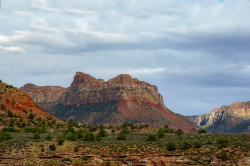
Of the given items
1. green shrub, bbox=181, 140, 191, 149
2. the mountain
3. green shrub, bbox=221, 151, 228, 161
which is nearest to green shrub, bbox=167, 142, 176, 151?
green shrub, bbox=181, 140, 191, 149

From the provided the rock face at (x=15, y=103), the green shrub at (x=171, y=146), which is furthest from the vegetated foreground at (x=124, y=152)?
the rock face at (x=15, y=103)

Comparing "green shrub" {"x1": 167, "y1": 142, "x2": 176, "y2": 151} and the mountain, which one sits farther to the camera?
the mountain

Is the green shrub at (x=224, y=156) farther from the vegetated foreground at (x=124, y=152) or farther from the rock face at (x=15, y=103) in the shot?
the rock face at (x=15, y=103)

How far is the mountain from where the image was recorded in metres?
111

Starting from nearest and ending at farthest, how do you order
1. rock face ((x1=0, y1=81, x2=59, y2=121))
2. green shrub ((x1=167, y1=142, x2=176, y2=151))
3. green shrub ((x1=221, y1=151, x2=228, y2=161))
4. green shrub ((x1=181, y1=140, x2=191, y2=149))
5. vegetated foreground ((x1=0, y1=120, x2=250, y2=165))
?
green shrub ((x1=221, y1=151, x2=228, y2=161)) → vegetated foreground ((x1=0, y1=120, x2=250, y2=165)) → green shrub ((x1=181, y1=140, x2=191, y2=149)) → green shrub ((x1=167, y1=142, x2=176, y2=151)) → rock face ((x1=0, y1=81, x2=59, y2=121))

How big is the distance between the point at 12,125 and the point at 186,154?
2085 inches

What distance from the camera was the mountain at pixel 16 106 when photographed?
111275mm

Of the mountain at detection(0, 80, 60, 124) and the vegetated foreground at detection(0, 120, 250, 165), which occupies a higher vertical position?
the mountain at detection(0, 80, 60, 124)

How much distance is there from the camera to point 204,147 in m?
70.7

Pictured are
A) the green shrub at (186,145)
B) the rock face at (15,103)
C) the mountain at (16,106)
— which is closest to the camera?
the green shrub at (186,145)

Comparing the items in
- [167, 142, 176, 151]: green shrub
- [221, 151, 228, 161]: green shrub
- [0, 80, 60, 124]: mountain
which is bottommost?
[221, 151, 228, 161]: green shrub

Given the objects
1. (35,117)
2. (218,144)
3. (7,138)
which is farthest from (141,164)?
(35,117)

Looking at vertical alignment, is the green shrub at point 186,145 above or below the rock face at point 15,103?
below

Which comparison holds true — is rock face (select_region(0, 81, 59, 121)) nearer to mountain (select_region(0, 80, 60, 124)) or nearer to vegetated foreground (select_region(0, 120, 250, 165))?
mountain (select_region(0, 80, 60, 124))
